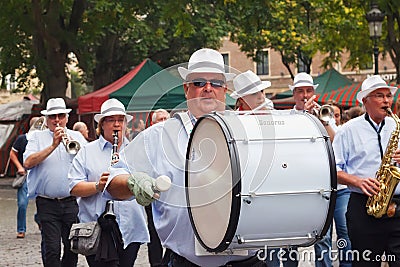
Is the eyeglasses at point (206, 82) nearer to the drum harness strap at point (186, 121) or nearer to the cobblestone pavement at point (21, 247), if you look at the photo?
the drum harness strap at point (186, 121)

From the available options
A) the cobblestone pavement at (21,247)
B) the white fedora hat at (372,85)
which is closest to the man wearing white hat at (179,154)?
the white fedora hat at (372,85)

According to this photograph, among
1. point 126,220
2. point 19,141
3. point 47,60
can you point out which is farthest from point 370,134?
point 47,60

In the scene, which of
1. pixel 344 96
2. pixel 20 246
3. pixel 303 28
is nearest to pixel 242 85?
pixel 20 246

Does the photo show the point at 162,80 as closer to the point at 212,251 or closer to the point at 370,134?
the point at 212,251

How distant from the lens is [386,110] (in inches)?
258

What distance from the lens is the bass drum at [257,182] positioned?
12.1ft

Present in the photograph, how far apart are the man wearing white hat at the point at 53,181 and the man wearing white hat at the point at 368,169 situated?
2741mm

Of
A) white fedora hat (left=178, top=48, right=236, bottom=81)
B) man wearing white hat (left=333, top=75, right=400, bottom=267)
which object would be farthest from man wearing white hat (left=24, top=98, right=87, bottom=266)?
white fedora hat (left=178, top=48, right=236, bottom=81)

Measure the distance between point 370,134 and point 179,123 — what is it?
2752 mm

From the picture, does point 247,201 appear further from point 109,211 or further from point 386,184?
point 109,211

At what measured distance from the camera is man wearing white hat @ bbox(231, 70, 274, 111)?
4340 millimetres

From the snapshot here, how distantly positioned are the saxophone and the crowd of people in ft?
0.19

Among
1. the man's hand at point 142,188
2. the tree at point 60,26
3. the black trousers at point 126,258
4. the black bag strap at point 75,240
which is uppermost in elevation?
the tree at point 60,26

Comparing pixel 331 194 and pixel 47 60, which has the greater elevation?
pixel 47 60
